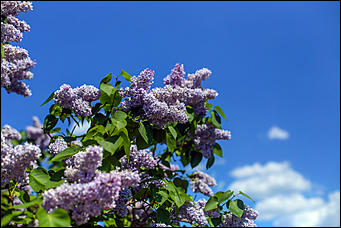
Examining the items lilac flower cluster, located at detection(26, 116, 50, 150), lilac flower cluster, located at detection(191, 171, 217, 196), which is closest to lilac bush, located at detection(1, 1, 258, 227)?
lilac flower cluster, located at detection(191, 171, 217, 196)

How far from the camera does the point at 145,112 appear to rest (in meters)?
3.61

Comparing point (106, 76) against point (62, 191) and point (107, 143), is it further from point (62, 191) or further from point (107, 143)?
point (62, 191)

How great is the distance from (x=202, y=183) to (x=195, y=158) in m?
0.63

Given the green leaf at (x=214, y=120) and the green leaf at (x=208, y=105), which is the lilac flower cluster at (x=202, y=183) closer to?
the green leaf at (x=214, y=120)

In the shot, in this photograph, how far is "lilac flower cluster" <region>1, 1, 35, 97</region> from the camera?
2654mm

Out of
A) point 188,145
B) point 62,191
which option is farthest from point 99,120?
point 188,145

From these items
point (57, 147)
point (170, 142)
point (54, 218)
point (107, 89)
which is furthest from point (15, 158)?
point (170, 142)

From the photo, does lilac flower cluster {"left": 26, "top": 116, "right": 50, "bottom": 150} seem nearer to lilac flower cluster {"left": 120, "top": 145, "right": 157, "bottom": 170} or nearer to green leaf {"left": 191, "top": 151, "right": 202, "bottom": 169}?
green leaf {"left": 191, "top": 151, "right": 202, "bottom": 169}

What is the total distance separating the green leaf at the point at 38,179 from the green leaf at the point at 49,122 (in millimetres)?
1155

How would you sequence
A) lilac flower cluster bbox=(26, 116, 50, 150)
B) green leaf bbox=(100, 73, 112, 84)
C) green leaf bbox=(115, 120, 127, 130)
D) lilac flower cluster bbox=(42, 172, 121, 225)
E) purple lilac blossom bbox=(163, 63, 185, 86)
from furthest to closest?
lilac flower cluster bbox=(26, 116, 50, 150), purple lilac blossom bbox=(163, 63, 185, 86), green leaf bbox=(100, 73, 112, 84), green leaf bbox=(115, 120, 127, 130), lilac flower cluster bbox=(42, 172, 121, 225)

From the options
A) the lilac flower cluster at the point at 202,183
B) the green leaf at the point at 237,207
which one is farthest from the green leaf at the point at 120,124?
the lilac flower cluster at the point at 202,183

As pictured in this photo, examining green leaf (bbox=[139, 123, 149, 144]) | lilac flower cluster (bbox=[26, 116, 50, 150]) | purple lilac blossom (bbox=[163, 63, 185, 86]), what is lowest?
green leaf (bbox=[139, 123, 149, 144])

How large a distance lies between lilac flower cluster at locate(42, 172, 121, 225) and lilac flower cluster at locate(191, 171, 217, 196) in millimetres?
3830

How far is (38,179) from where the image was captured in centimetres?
267
